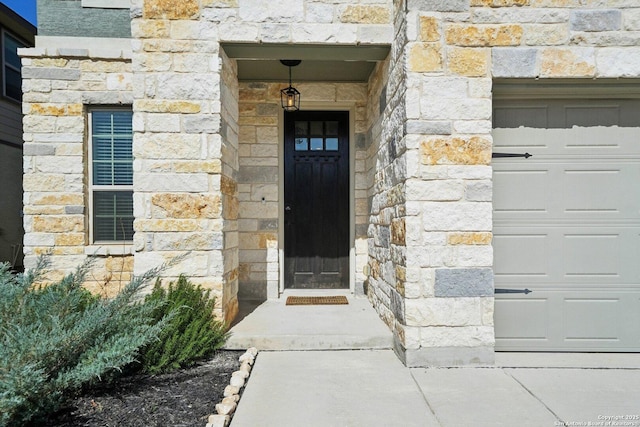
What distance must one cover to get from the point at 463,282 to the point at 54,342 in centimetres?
275

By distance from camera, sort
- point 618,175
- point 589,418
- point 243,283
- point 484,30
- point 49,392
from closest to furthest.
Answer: point 49,392 < point 589,418 < point 484,30 < point 618,175 < point 243,283

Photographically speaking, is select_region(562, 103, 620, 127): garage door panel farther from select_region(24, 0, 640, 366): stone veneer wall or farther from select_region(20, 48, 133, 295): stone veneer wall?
select_region(20, 48, 133, 295): stone veneer wall

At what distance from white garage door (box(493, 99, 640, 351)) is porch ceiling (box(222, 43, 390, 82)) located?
1394 mm

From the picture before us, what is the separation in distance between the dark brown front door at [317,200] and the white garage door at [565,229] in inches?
83.0

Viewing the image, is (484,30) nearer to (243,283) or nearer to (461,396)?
(461,396)

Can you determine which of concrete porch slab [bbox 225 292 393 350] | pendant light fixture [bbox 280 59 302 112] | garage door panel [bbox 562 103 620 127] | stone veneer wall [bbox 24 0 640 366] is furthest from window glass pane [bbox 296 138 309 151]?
garage door panel [bbox 562 103 620 127]

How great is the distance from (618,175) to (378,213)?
2.11 m

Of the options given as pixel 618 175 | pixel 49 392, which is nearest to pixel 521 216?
pixel 618 175

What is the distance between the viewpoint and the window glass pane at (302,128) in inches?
195

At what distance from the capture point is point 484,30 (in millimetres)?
2979

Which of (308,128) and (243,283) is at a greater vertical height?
(308,128)

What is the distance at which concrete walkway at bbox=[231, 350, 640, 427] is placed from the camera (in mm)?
2234

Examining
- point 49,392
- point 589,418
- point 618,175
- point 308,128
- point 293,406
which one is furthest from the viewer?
point 308,128

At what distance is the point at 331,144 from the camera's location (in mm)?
4949
